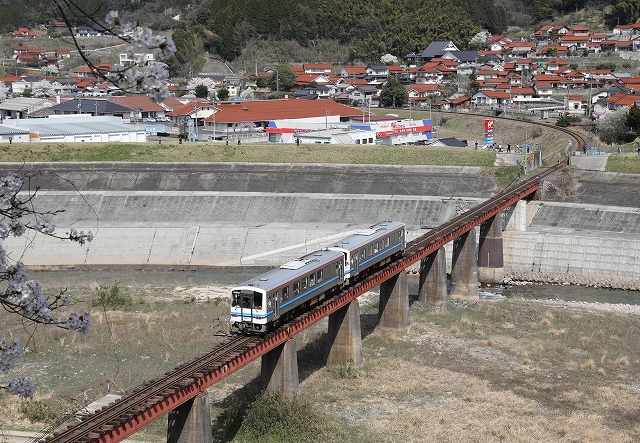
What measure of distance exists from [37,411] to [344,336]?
12.3m

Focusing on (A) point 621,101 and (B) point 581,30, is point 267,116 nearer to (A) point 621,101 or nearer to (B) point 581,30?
(A) point 621,101

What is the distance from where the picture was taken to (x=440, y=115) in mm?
119625

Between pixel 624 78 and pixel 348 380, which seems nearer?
pixel 348 380

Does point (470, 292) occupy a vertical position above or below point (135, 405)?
below

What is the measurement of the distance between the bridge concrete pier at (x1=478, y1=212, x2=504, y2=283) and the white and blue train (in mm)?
15928

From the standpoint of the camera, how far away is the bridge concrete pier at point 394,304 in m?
42.7

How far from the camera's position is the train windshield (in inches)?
1132

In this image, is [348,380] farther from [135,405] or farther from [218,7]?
[218,7]

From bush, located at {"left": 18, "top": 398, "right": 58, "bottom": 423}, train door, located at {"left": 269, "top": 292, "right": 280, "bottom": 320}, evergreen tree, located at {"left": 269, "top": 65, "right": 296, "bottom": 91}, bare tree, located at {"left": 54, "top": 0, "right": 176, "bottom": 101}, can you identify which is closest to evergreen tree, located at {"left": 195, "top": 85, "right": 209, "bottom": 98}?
evergreen tree, located at {"left": 269, "top": 65, "right": 296, "bottom": 91}

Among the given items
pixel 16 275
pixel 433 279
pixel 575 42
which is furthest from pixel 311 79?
pixel 16 275

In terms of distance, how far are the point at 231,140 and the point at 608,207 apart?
44690 millimetres

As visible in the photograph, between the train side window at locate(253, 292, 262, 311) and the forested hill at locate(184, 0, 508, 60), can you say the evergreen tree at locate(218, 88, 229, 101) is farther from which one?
the train side window at locate(253, 292, 262, 311)

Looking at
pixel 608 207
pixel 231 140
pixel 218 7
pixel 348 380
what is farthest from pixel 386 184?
pixel 218 7

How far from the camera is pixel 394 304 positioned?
Result: 42.9 m
